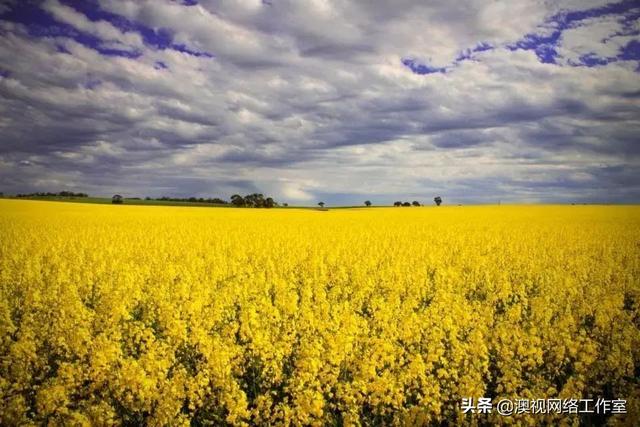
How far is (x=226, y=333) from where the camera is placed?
243 inches

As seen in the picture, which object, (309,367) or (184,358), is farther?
(184,358)

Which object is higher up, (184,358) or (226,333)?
(226,333)

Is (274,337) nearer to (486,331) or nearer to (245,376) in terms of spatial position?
(245,376)

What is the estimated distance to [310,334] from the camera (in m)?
6.35

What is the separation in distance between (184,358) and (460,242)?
13.6m

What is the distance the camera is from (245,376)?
612 centimetres

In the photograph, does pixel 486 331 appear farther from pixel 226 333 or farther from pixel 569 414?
pixel 226 333

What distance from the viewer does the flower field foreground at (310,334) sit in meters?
4.65

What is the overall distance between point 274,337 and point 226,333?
2.30ft

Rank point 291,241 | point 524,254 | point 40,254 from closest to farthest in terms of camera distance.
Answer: point 40,254 < point 524,254 < point 291,241

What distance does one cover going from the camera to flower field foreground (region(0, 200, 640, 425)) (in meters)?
4.65

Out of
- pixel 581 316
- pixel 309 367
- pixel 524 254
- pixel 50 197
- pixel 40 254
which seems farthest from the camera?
pixel 50 197

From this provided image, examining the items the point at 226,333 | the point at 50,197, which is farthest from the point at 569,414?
the point at 50,197

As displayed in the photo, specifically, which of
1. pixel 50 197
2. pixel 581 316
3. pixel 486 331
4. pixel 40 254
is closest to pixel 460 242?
pixel 581 316
